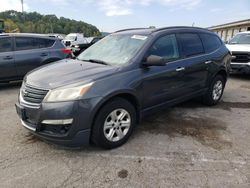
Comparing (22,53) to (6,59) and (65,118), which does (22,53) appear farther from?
(65,118)

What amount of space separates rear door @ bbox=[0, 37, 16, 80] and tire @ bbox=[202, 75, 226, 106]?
5.48 meters

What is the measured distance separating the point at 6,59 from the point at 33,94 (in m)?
4.61

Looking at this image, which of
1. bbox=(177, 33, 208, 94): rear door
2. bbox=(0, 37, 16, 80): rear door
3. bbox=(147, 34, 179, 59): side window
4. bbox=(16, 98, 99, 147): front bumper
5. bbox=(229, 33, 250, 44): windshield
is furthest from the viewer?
bbox=(229, 33, 250, 44): windshield

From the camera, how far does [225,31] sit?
4356cm

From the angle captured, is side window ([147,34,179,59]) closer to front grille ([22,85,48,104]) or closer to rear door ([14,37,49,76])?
front grille ([22,85,48,104])

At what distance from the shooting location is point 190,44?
496cm

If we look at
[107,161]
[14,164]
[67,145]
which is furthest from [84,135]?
[14,164]

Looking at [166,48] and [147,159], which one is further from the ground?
[166,48]

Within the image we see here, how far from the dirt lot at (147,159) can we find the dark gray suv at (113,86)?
314 mm

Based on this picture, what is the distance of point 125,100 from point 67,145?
3.42 feet

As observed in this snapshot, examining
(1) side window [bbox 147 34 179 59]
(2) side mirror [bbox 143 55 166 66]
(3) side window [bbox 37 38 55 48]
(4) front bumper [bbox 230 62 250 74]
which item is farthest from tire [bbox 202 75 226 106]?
(3) side window [bbox 37 38 55 48]

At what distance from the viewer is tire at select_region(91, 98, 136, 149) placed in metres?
3.42

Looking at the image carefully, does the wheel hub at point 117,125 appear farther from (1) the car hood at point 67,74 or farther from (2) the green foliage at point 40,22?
(2) the green foliage at point 40,22

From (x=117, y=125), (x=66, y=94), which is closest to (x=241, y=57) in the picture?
(x=117, y=125)
